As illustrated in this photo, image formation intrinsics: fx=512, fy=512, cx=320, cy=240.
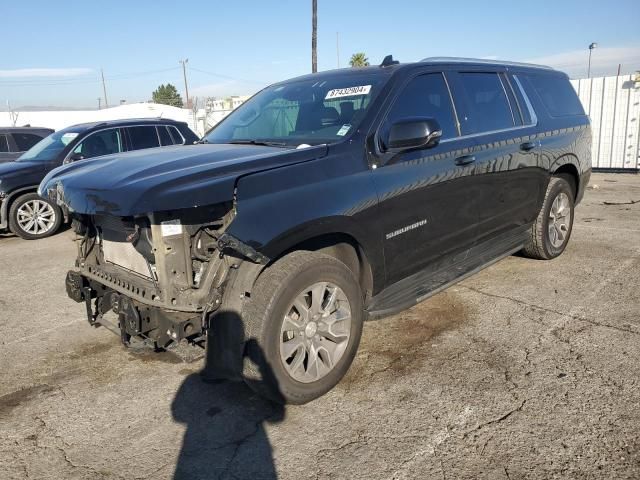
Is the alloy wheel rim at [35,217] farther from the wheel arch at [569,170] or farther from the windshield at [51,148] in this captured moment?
the wheel arch at [569,170]

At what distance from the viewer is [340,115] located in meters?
3.53

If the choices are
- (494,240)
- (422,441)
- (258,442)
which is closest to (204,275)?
(258,442)

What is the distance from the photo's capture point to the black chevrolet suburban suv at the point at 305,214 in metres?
2.66

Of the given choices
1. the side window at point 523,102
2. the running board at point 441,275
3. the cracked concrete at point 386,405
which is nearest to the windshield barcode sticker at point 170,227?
the cracked concrete at point 386,405

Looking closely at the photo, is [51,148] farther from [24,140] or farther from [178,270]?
[178,270]

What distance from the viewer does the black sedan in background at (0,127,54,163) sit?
35.2 ft

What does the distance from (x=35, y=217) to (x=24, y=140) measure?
3539 mm

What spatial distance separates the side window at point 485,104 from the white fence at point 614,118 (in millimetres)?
10128

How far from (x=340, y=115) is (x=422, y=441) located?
2.13 m

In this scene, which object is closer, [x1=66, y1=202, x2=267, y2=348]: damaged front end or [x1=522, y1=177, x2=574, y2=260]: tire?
[x1=66, y1=202, x2=267, y2=348]: damaged front end

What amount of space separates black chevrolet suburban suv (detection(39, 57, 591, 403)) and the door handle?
0.01m

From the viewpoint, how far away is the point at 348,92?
368 cm

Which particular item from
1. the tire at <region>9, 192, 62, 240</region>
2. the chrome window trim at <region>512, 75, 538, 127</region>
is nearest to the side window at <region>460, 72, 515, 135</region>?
the chrome window trim at <region>512, 75, 538, 127</region>

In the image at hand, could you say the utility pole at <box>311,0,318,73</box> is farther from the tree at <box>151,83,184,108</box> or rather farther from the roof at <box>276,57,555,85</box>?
the tree at <box>151,83,184,108</box>
